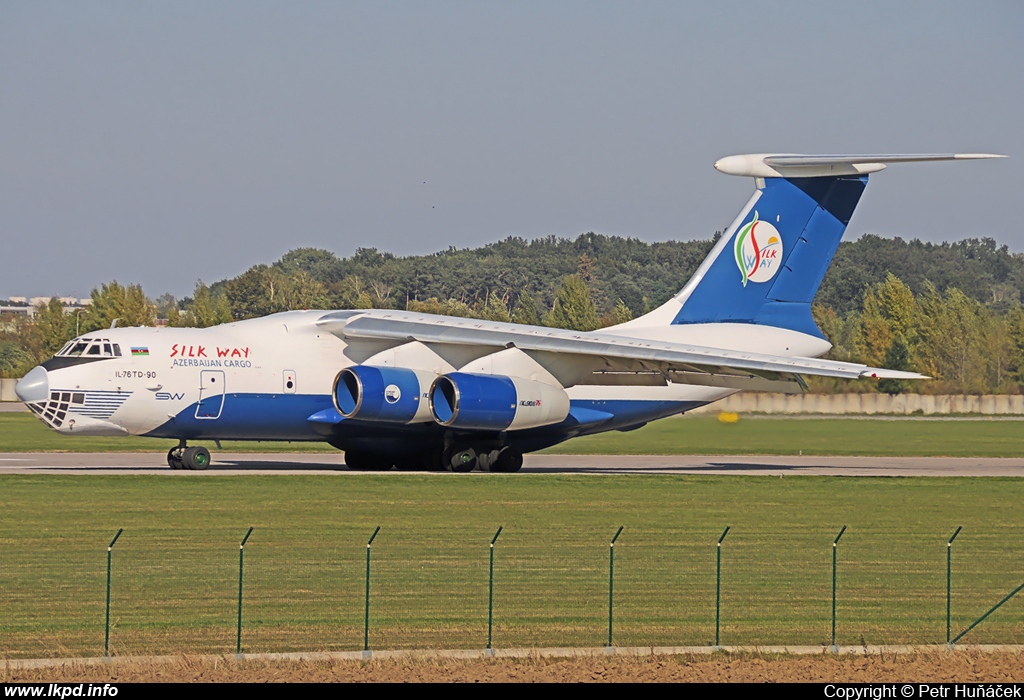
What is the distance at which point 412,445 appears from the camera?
2827 centimetres

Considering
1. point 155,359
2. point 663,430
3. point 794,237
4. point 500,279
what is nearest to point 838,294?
point 500,279

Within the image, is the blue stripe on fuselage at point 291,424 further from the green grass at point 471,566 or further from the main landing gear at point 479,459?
the green grass at point 471,566

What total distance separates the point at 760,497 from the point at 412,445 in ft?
24.5

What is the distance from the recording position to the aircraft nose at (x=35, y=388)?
24859 millimetres

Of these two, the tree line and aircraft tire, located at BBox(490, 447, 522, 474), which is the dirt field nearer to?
aircraft tire, located at BBox(490, 447, 522, 474)

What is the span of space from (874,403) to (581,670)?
151 feet

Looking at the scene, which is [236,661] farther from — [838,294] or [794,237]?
[838,294]

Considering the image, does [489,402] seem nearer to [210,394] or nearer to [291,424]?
[291,424]

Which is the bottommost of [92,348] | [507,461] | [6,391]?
[507,461]

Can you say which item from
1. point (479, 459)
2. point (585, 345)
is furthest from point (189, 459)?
point (585, 345)

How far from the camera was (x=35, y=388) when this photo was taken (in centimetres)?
2491

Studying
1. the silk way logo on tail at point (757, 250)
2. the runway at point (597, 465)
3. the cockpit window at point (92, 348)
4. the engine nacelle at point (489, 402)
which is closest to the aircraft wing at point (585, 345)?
the engine nacelle at point (489, 402)

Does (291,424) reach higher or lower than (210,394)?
lower
